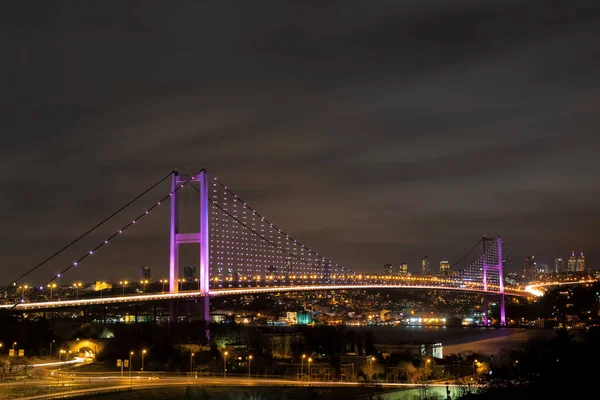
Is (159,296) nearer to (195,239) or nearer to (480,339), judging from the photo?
(195,239)

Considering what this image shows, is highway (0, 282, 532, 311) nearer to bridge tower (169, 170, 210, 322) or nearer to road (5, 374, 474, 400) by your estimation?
bridge tower (169, 170, 210, 322)

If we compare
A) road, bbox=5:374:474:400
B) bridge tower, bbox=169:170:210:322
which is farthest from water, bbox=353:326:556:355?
road, bbox=5:374:474:400

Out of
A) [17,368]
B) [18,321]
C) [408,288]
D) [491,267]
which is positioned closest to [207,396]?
[17,368]

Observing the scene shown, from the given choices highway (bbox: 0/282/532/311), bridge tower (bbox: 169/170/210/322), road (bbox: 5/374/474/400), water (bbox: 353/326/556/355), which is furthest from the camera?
water (bbox: 353/326/556/355)

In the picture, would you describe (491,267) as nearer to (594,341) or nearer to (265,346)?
(265,346)

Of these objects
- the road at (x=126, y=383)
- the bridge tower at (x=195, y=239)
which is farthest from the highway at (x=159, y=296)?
the road at (x=126, y=383)

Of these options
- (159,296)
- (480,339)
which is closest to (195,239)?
(159,296)

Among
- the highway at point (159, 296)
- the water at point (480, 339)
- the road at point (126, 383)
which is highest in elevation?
the highway at point (159, 296)

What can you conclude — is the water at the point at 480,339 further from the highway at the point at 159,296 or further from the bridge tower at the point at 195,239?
the bridge tower at the point at 195,239
